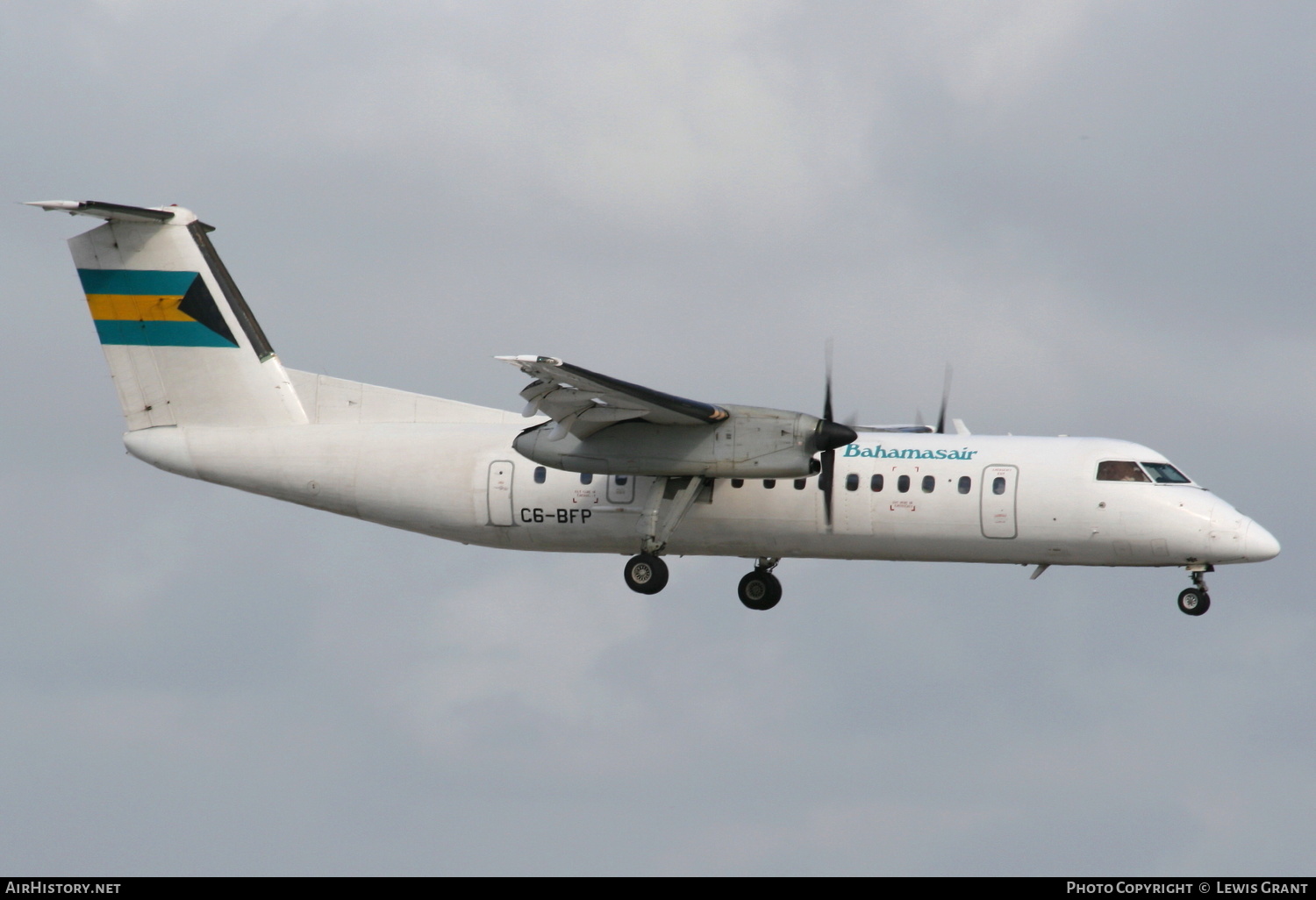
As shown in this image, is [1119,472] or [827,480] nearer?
[1119,472]

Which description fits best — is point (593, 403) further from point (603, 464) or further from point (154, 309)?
point (154, 309)

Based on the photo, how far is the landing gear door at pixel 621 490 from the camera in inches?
907

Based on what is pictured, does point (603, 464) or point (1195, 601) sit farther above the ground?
point (603, 464)

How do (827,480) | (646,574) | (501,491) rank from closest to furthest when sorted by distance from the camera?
(827,480) < (646,574) < (501,491)

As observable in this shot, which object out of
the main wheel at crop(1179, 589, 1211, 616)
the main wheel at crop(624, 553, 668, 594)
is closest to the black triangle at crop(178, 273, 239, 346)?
the main wheel at crop(624, 553, 668, 594)

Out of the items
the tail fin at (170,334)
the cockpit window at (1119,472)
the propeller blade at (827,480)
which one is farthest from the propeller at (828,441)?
the tail fin at (170,334)

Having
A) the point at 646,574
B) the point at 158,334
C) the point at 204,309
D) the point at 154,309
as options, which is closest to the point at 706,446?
the point at 646,574

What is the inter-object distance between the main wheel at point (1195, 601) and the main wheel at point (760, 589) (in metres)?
6.45

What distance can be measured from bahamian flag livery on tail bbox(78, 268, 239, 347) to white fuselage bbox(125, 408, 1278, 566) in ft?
5.11

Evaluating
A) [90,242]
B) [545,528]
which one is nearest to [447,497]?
[545,528]

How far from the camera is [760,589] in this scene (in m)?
24.5

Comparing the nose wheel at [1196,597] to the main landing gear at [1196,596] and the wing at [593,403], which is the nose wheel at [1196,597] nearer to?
the main landing gear at [1196,596]

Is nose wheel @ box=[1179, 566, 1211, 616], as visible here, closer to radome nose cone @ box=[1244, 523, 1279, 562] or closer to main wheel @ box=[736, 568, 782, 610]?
radome nose cone @ box=[1244, 523, 1279, 562]

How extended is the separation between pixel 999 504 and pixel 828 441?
289 cm
